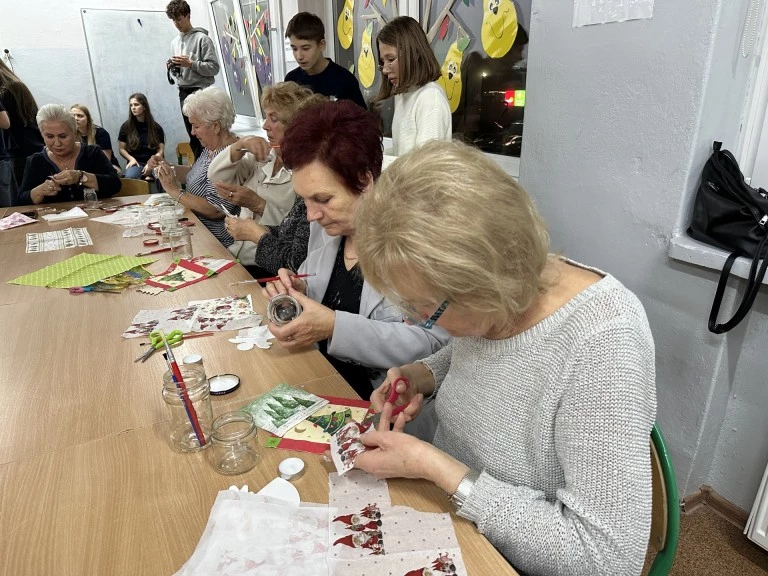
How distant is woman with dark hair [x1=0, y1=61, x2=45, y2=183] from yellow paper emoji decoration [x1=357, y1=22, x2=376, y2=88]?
2575mm

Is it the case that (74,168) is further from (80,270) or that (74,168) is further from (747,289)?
(747,289)

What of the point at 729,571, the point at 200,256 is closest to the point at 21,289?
the point at 200,256

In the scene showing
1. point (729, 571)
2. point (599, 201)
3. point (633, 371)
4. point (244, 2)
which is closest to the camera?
point (633, 371)

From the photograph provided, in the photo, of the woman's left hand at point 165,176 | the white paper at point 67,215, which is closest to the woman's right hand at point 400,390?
the woman's left hand at point 165,176

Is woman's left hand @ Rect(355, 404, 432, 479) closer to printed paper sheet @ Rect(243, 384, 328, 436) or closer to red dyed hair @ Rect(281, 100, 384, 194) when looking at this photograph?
printed paper sheet @ Rect(243, 384, 328, 436)

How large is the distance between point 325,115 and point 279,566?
4.08 ft

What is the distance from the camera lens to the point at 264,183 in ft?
9.37

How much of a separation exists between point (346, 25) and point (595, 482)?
4381 mm

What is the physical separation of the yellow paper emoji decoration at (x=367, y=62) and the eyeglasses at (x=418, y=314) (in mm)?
3572

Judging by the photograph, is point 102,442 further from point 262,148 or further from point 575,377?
point 262,148

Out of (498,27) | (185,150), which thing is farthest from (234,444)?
(185,150)

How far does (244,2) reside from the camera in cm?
588

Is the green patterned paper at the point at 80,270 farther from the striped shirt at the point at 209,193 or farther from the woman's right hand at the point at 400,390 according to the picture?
the woman's right hand at the point at 400,390

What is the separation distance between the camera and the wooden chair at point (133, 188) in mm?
4090
